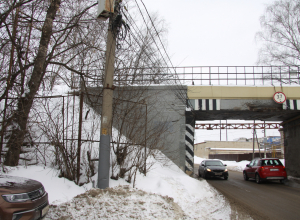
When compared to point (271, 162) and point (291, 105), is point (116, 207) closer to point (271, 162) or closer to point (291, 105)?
point (291, 105)

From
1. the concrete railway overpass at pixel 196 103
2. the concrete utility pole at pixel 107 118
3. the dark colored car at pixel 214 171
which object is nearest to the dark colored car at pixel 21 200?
the concrete utility pole at pixel 107 118

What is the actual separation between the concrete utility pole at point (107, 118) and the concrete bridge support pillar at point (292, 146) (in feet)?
45.2

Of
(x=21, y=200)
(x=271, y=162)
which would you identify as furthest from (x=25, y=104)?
(x=271, y=162)

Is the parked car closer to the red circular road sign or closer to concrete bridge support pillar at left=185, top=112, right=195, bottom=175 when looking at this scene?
the red circular road sign

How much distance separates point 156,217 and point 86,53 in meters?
7.19

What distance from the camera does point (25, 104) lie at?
7934mm

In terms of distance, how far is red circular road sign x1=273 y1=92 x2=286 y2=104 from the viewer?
13.3 metres

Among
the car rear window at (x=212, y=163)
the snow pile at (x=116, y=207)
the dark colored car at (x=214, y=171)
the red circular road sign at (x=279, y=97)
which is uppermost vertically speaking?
the red circular road sign at (x=279, y=97)

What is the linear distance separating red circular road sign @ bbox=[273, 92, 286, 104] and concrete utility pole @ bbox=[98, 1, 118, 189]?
10.1 metres

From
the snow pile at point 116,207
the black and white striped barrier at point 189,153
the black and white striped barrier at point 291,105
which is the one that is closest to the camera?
the snow pile at point 116,207

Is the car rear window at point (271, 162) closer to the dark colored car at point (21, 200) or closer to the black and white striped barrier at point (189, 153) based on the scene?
the black and white striped barrier at point (189, 153)

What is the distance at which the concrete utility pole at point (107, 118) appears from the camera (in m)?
6.21

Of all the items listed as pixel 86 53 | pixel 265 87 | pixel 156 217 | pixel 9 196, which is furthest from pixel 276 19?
pixel 9 196

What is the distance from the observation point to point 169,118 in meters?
12.8
